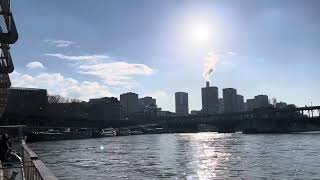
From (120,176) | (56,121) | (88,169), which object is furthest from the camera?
(56,121)

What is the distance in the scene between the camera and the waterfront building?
18312 cm

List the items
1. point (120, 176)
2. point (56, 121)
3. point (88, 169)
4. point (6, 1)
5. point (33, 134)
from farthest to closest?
point (56, 121), point (33, 134), point (88, 169), point (120, 176), point (6, 1)

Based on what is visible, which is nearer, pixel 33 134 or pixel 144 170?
pixel 144 170

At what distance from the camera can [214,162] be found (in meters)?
51.8

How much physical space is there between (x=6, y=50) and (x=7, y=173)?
516cm

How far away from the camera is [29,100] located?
192 meters

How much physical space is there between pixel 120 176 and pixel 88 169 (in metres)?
7.50

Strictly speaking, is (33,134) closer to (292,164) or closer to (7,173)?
(292,164)

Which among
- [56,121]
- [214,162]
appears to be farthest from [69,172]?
[56,121]

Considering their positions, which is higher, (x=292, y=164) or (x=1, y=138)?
(x=1, y=138)

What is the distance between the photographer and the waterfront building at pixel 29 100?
7210 inches

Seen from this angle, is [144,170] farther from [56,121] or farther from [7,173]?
[56,121]

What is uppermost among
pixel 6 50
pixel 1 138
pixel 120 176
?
pixel 6 50

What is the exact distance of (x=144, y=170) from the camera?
44.1m
